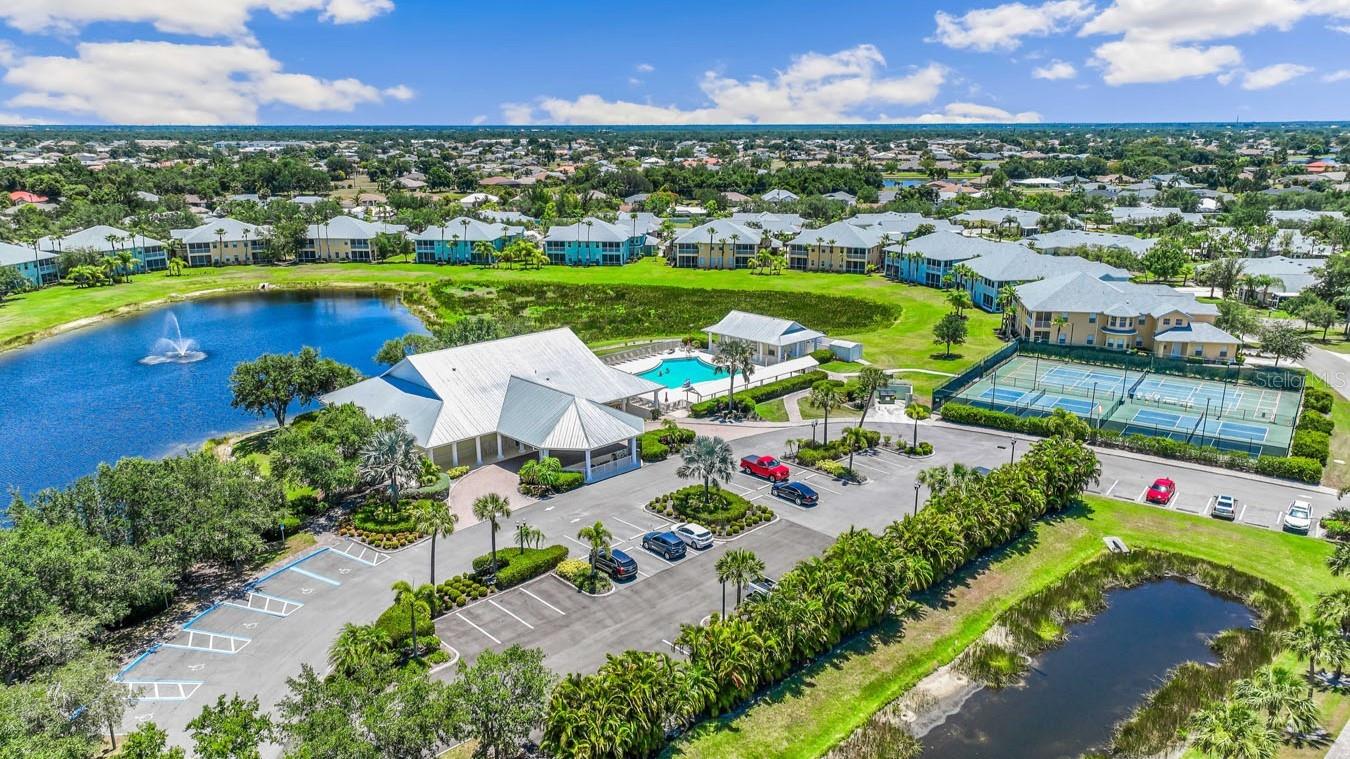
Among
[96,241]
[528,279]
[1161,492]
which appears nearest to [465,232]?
[528,279]

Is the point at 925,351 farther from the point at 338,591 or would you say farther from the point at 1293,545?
the point at 338,591

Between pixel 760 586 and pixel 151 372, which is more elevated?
pixel 760 586

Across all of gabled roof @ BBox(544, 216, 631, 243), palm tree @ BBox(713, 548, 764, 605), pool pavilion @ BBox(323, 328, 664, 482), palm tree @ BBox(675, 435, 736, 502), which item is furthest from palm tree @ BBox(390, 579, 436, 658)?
gabled roof @ BBox(544, 216, 631, 243)

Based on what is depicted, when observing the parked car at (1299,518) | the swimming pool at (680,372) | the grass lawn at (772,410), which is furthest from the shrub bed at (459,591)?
the parked car at (1299,518)

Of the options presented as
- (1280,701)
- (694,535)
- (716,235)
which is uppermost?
(716,235)

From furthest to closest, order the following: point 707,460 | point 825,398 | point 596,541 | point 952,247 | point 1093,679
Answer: point 952,247 → point 825,398 → point 707,460 → point 596,541 → point 1093,679

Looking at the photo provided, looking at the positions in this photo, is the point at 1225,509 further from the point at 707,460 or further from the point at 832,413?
the point at 707,460

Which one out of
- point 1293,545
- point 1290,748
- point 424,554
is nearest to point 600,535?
point 424,554
